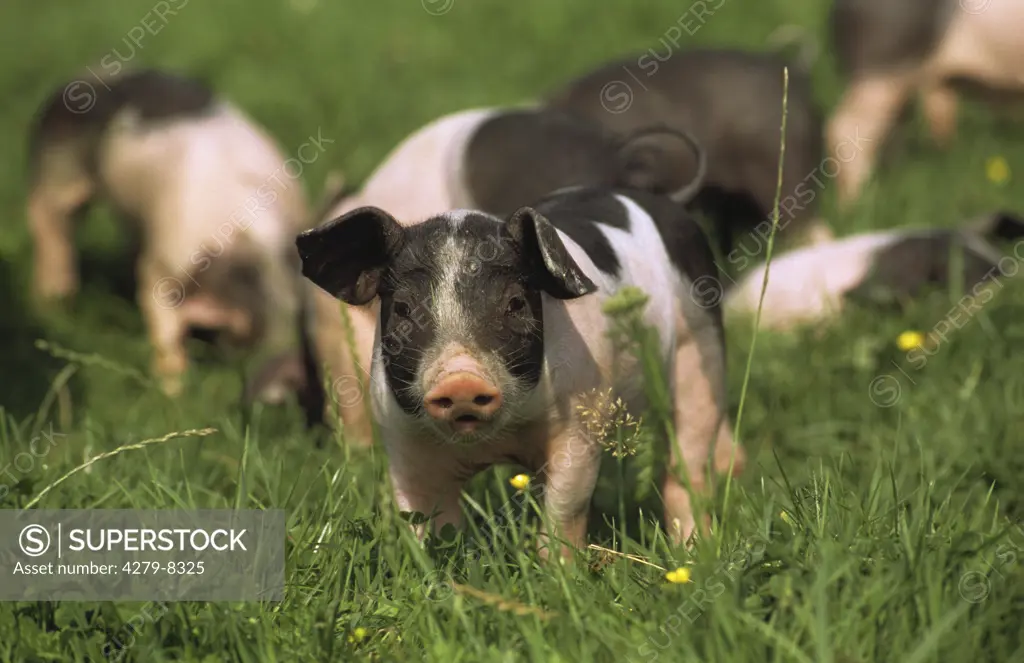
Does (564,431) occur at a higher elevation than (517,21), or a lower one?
lower

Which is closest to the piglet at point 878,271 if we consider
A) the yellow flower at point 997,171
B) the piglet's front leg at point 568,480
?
the yellow flower at point 997,171

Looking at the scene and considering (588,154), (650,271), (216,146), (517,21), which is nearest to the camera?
(650,271)

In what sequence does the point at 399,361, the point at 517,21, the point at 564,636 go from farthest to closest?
the point at 517,21, the point at 399,361, the point at 564,636

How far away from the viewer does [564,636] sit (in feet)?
8.44

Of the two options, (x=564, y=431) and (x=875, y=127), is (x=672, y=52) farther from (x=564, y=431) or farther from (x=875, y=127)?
(x=564, y=431)

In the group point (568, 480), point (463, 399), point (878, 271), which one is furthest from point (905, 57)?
point (463, 399)

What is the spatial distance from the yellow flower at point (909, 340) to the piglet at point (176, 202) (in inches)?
88.1

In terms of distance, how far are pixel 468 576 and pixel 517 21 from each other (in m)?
6.28

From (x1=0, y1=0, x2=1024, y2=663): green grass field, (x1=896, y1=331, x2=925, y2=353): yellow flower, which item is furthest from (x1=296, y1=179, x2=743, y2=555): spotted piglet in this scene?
(x1=896, y1=331, x2=925, y2=353): yellow flower

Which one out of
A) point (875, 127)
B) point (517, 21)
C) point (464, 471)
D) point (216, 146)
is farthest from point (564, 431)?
point (517, 21)

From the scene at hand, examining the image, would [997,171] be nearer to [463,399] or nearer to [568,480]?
[568,480]

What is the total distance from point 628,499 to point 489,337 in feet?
3.48

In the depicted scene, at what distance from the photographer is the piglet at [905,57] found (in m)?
6.78

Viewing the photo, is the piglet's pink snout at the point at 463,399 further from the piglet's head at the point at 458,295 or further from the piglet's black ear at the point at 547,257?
the piglet's black ear at the point at 547,257
